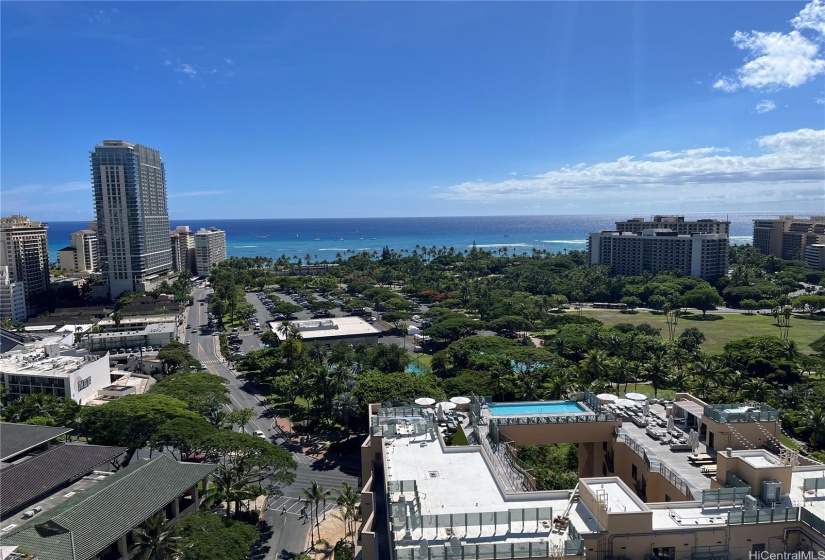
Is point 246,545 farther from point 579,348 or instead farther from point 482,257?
point 482,257

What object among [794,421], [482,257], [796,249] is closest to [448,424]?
[794,421]

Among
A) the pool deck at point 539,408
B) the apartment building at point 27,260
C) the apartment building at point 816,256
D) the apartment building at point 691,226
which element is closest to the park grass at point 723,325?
the apartment building at point 691,226

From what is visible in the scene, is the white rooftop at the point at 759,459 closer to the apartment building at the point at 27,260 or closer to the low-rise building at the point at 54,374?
the low-rise building at the point at 54,374

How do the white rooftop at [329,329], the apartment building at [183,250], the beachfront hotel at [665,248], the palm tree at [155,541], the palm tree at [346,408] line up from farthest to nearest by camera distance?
1. the apartment building at [183,250]
2. the beachfront hotel at [665,248]
3. the white rooftop at [329,329]
4. the palm tree at [346,408]
5. the palm tree at [155,541]

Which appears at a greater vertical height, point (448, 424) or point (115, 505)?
point (448, 424)

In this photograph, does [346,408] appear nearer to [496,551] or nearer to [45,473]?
[45,473]

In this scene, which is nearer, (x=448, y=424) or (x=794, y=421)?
(x=448, y=424)

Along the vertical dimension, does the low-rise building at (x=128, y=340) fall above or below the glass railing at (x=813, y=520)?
below
